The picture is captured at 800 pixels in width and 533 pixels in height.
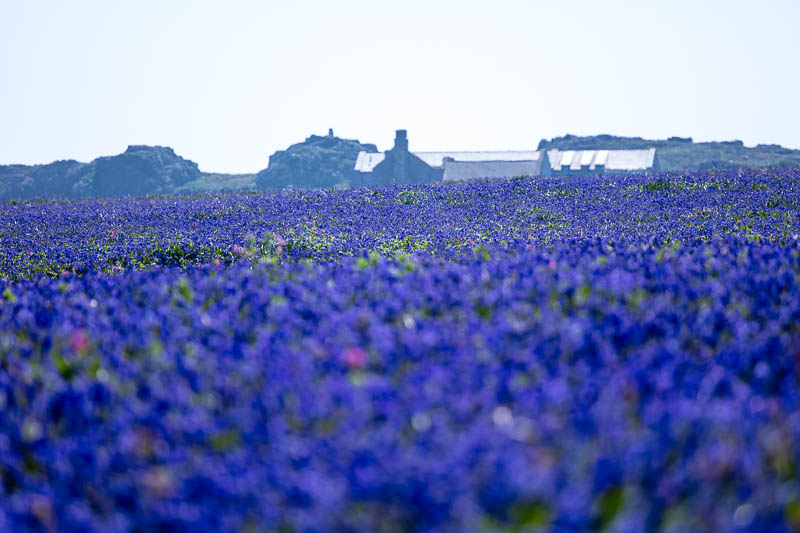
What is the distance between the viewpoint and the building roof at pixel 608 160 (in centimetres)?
8206

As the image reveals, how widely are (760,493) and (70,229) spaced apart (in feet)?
56.5

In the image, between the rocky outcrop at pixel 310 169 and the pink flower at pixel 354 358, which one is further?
the rocky outcrop at pixel 310 169

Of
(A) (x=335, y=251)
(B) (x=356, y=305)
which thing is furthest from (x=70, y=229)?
(B) (x=356, y=305)

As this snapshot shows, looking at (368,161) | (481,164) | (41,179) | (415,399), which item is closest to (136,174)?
(41,179)

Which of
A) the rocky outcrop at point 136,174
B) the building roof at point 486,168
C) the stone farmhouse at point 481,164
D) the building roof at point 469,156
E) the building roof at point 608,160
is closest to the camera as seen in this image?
the building roof at point 486,168

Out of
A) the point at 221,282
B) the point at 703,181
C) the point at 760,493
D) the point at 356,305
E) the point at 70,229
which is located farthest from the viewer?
the point at 703,181

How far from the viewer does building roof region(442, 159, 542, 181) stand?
7062 cm

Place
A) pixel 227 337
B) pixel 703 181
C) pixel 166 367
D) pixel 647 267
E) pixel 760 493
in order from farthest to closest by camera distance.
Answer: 1. pixel 703 181
2. pixel 647 267
3. pixel 227 337
4. pixel 166 367
5. pixel 760 493

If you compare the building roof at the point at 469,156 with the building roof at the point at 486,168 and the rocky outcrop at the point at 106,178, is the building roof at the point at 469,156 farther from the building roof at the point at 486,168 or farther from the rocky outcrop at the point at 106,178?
the rocky outcrop at the point at 106,178

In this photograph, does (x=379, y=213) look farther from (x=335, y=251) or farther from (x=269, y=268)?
(x=269, y=268)

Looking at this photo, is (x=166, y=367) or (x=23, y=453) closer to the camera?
(x=23, y=453)

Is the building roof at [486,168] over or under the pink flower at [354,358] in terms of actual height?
over

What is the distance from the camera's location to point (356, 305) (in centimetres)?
415

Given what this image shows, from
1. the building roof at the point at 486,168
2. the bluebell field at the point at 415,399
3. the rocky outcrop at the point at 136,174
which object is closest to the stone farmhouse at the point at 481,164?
the building roof at the point at 486,168
